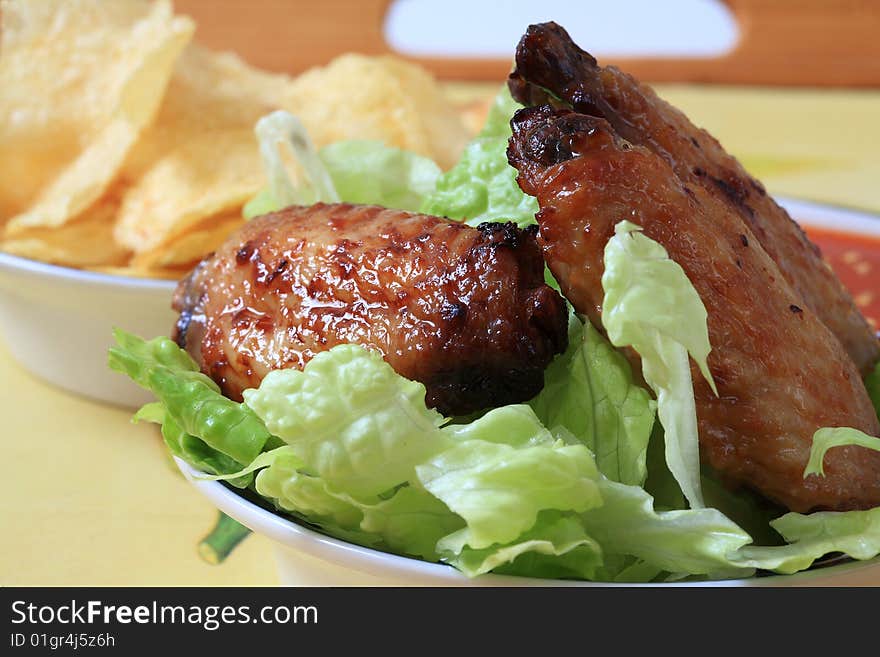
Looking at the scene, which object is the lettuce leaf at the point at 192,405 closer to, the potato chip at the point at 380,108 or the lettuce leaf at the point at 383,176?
the lettuce leaf at the point at 383,176

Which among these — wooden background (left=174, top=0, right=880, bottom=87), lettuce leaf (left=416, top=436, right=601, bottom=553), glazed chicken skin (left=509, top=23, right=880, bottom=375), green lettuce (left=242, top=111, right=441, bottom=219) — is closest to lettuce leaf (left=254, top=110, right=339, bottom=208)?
green lettuce (left=242, top=111, right=441, bottom=219)

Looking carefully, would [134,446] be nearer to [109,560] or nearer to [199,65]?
[109,560]

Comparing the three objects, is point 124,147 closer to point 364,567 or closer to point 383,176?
point 383,176

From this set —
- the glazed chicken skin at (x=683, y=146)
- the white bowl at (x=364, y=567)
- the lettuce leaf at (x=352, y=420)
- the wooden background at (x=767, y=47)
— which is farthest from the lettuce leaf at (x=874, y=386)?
the wooden background at (x=767, y=47)

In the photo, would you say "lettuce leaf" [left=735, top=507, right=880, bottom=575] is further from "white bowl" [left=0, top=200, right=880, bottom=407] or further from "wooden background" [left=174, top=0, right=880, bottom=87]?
"wooden background" [left=174, top=0, right=880, bottom=87]

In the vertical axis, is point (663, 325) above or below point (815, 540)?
above

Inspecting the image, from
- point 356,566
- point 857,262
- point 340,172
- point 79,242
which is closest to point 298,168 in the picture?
point 340,172
